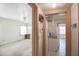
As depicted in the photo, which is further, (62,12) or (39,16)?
(39,16)

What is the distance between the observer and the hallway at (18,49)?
1468 mm

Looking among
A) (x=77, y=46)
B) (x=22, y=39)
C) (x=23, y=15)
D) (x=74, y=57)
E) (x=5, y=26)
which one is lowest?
(x=74, y=57)

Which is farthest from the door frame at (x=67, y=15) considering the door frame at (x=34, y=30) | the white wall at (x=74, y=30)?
the door frame at (x=34, y=30)

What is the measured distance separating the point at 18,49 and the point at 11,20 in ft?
1.37

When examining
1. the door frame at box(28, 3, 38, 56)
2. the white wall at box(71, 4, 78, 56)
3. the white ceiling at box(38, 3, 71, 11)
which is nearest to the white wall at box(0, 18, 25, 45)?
the door frame at box(28, 3, 38, 56)

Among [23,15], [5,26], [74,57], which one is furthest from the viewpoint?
[23,15]

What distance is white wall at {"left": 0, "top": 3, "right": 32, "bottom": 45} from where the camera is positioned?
4.76 feet

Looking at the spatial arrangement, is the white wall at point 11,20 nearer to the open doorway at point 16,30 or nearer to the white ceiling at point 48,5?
the open doorway at point 16,30

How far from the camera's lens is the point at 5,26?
146cm

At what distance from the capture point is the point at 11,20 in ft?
4.87

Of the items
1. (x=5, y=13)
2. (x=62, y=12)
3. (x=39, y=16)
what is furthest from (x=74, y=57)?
(x=5, y=13)

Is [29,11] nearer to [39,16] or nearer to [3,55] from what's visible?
[39,16]

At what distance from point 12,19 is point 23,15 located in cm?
23

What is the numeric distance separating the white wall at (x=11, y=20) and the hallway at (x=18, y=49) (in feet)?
0.23
